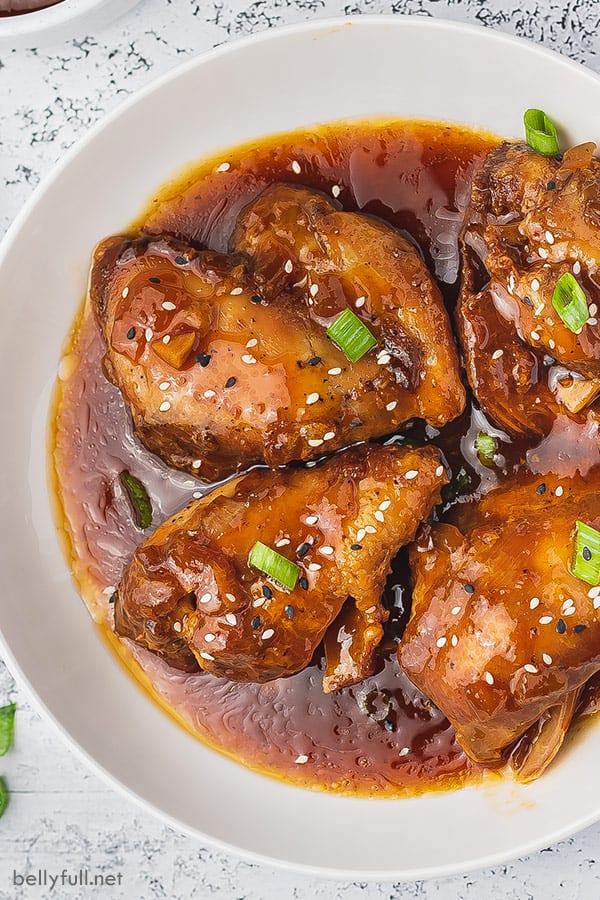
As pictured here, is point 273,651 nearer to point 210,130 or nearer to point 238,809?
point 238,809

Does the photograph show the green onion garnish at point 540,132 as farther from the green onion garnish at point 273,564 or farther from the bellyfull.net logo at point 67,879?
the bellyfull.net logo at point 67,879

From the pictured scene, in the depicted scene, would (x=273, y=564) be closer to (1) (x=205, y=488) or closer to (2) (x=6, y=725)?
(1) (x=205, y=488)

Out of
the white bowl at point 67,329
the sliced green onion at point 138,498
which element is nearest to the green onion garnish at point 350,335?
the white bowl at point 67,329

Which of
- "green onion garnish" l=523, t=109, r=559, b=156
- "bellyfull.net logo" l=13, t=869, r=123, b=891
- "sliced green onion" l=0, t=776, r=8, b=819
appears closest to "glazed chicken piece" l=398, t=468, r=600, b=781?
"green onion garnish" l=523, t=109, r=559, b=156

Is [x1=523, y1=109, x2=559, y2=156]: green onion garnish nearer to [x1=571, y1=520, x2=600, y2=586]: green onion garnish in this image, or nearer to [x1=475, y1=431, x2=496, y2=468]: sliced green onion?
[x1=475, y1=431, x2=496, y2=468]: sliced green onion

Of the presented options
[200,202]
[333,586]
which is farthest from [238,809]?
[200,202]

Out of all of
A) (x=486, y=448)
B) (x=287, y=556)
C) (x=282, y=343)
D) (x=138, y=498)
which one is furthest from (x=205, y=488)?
(x=486, y=448)
